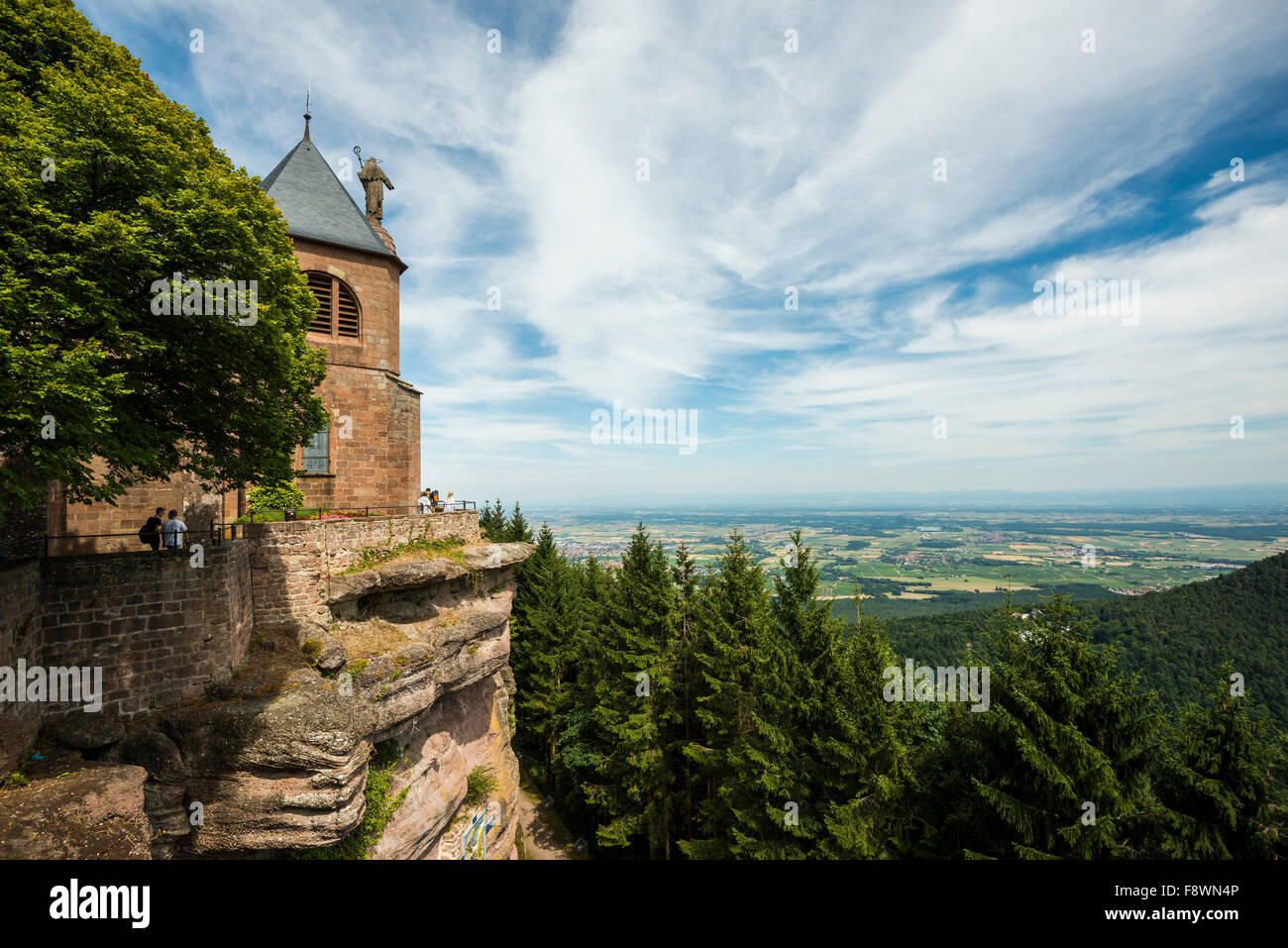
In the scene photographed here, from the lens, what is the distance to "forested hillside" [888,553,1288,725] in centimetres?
4212

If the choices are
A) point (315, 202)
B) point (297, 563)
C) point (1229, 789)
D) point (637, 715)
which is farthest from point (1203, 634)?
point (315, 202)

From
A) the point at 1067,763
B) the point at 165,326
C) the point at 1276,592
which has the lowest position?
the point at 1276,592

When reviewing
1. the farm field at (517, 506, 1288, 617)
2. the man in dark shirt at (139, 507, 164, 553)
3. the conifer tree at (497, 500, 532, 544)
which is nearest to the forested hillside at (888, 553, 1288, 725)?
the conifer tree at (497, 500, 532, 544)

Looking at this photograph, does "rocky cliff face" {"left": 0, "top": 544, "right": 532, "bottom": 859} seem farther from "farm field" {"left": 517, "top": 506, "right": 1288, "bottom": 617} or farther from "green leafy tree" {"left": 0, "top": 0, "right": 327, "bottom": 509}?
"farm field" {"left": 517, "top": 506, "right": 1288, "bottom": 617}

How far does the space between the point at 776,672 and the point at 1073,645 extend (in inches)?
276

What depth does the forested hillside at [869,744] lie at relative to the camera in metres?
10.3

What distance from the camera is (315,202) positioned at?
22828 millimetres

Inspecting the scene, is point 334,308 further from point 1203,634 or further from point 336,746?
point 1203,634

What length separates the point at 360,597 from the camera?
17797mm

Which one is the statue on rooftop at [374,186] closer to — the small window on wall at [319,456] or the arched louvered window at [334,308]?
the arched louvered window at [334,308]

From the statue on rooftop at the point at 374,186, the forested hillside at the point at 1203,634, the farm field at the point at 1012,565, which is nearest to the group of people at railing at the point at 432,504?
the statue on rooftop at the point at 374,186
